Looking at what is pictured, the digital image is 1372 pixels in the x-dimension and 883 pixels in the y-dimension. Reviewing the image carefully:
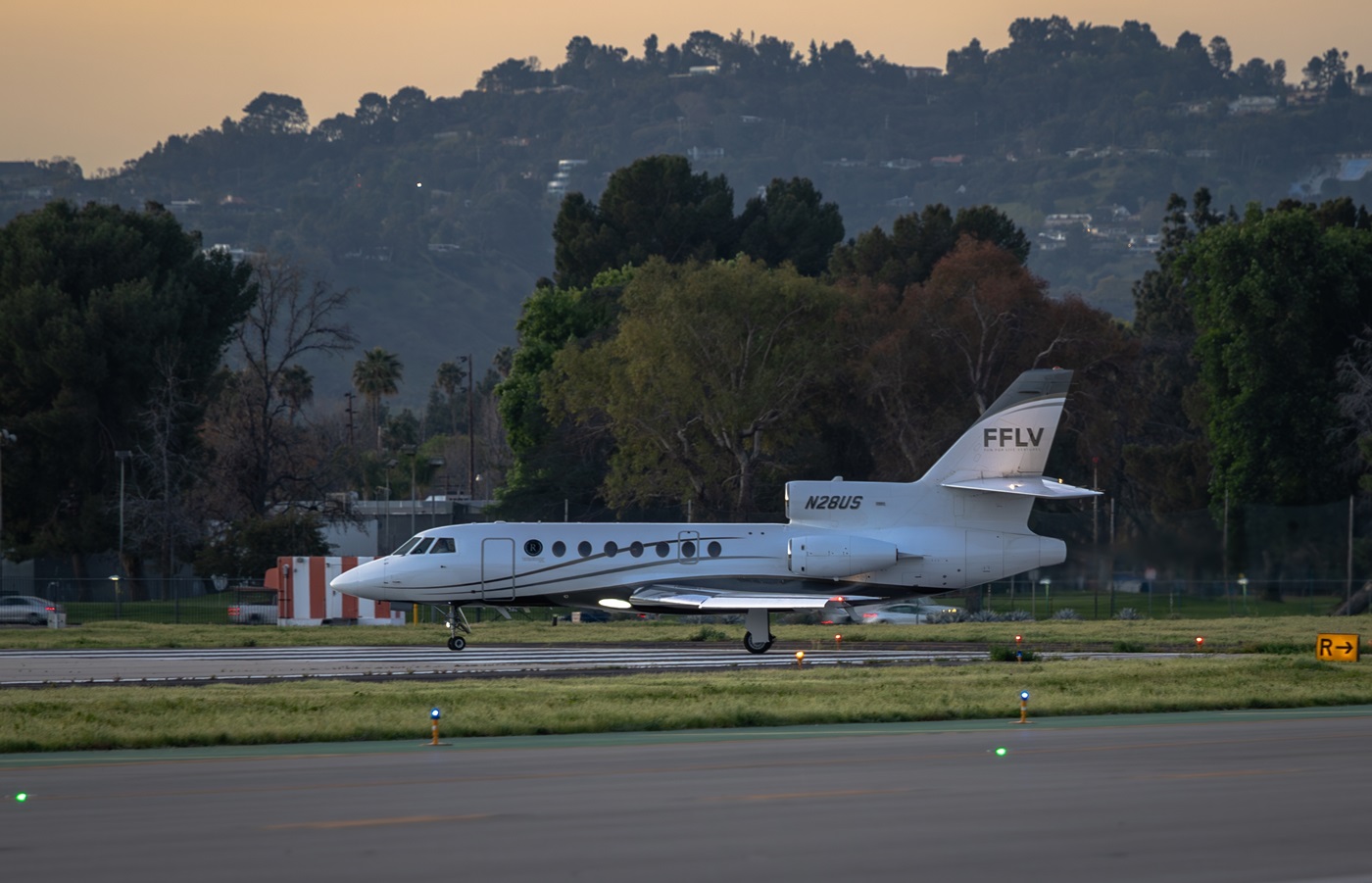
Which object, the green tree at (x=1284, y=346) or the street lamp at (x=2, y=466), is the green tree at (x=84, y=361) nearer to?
the street lamp at (x=2, y=466)

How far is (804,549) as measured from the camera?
3594cm

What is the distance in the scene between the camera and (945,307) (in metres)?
70.8

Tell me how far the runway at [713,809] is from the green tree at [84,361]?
56.8m

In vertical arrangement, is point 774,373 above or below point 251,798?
above

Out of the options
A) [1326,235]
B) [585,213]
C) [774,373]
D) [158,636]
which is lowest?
[158,636]

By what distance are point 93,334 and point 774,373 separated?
29.1m

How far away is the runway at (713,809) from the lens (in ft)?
38.5

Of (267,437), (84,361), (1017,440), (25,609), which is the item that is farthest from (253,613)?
(1017,440)

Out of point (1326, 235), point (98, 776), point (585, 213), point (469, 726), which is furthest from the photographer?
point (585, 213)

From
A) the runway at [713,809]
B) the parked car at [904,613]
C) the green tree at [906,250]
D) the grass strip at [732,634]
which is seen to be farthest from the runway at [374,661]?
the green tree at [906,250]

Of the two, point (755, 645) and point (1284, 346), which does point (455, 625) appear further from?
point (1284, 346)

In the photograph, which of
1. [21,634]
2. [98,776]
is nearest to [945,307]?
[21,634]

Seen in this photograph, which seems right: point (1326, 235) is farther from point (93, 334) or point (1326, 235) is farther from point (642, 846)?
point (642, 846)

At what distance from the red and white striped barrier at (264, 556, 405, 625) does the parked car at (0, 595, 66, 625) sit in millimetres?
7602
